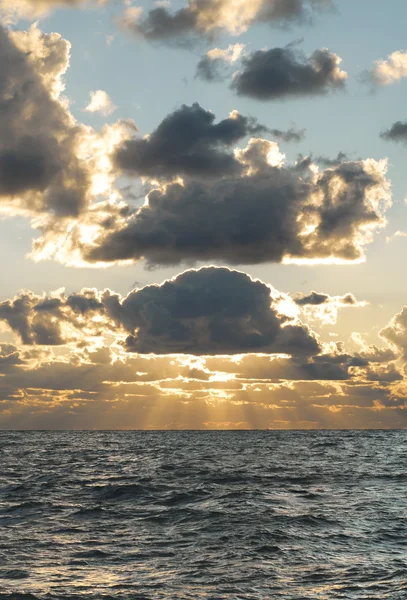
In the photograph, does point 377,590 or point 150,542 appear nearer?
point 377,590

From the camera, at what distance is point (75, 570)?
22812 millimetres

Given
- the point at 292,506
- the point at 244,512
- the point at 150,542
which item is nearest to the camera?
the point at 150,542

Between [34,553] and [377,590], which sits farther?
[34,553]

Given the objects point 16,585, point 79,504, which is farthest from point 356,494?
point 16,585

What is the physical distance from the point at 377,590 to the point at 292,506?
19.3 metres

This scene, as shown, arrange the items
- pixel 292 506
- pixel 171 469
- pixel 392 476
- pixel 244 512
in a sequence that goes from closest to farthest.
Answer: pixel 244 512, pixel 292 506, pixel 392 476, pixel 171 469

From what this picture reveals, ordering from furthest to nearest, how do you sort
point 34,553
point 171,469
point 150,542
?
point 171,469, point 150,542, point 34,553

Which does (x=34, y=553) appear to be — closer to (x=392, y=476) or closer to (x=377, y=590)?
(x=377, y=590)

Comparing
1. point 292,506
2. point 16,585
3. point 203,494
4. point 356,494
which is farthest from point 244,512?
point 16,585

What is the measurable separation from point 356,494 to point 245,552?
70.2 feet

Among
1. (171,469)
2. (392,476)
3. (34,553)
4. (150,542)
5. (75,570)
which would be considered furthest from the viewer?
(171,469)

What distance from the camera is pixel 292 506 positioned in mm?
39031

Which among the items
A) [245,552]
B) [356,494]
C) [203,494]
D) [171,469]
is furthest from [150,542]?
[171,469]

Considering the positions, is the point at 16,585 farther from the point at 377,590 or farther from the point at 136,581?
the point at 377,590
